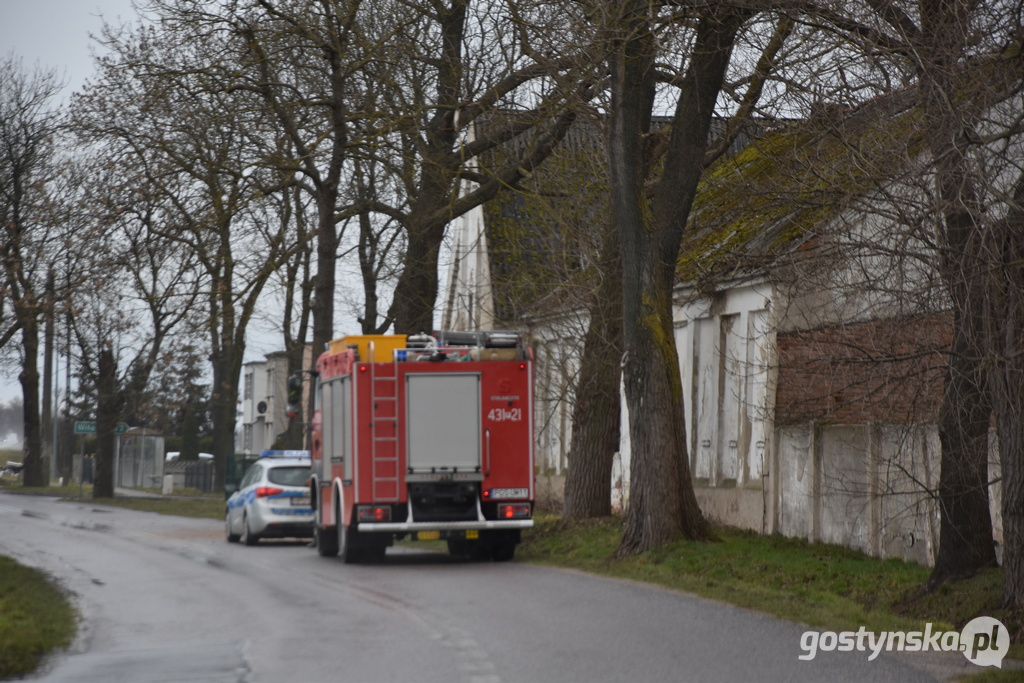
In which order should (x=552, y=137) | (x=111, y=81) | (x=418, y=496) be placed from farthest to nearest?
(x=111, y=81), (x=552, y=137), (x=418, y=496)

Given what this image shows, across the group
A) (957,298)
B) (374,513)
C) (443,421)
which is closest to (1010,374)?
(957,298)

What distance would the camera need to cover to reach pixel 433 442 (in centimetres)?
1867

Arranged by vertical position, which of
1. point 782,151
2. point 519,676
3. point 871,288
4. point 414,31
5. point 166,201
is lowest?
point 519,676

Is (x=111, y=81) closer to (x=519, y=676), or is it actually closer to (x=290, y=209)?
(x=290, y=209)

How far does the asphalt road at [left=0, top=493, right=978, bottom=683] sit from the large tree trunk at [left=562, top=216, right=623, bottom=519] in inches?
164

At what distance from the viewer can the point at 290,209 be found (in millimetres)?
35812

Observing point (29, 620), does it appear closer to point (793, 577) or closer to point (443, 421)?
point (443, 421)

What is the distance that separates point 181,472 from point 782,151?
58.0 meters

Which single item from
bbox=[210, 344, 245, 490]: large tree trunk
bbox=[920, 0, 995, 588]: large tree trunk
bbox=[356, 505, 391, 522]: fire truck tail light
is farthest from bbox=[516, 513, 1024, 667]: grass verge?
bbox=[210, 344, 245, 490]: large tree trunk

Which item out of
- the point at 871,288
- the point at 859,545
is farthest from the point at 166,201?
the point at 871,288

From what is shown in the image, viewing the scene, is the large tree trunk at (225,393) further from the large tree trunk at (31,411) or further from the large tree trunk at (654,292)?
the large tree trunk at (654,292)

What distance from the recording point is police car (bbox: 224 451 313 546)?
77.3ft

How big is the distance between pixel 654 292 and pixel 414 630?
8.02 meters

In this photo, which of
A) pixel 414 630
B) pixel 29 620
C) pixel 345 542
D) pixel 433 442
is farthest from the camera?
pixel 345 542
